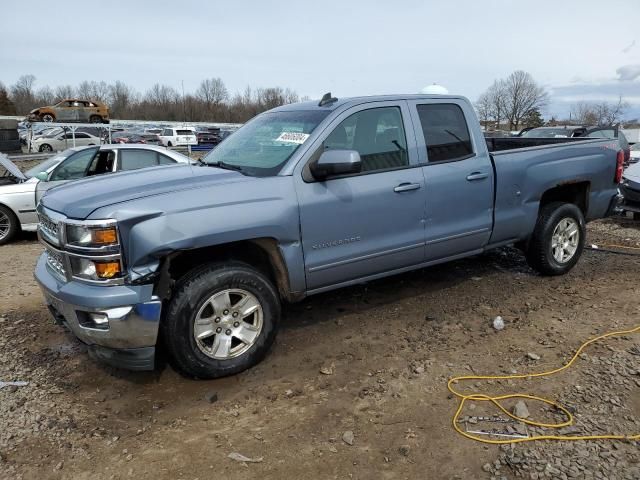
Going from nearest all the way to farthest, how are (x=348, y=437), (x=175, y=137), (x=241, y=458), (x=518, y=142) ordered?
(x=241, y=458) → (x=348, y=437) → (x=518, y=142) → (x=175, y=137)

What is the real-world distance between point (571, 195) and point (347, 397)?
3.94m

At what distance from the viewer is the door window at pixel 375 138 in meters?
4.11

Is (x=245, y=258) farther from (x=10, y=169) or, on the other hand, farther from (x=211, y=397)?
(x=10, y=169)

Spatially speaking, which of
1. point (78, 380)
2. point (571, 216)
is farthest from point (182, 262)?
point (571, 216)

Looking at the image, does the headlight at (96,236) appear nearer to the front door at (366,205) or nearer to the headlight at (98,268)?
the headlight at (98,268)

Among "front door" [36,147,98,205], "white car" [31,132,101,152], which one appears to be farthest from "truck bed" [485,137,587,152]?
"white car" [31,132,101,152]

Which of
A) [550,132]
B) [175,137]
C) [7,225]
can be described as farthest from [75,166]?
[175,137]

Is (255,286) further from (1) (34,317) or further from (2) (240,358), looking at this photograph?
(1) (34,317)

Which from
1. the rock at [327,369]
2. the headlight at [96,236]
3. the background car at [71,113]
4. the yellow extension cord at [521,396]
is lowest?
the yellow extension cord at [521,396]

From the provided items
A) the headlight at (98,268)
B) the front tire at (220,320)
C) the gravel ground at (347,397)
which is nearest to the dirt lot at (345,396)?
the gravel ground at (347,397)

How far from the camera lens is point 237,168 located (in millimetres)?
4090

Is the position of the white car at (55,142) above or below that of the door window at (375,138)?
above

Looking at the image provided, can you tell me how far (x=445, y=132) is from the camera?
470cm

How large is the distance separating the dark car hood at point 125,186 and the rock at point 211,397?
4.62ft
